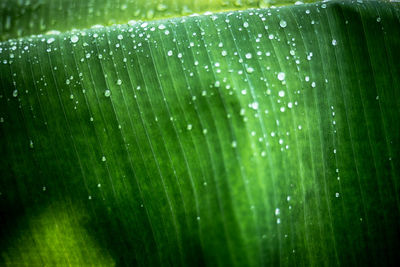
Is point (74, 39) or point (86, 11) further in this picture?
point (86, 11)

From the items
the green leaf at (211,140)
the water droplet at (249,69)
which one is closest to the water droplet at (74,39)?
the green leaf at (211,140)

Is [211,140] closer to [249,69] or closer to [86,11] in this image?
[249,69]

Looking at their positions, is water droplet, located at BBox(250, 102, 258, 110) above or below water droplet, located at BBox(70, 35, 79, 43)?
below

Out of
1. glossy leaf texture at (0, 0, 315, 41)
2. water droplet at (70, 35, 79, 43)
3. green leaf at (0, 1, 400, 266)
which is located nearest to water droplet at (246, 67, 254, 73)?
green leaf at (0, 1, 400, 266)

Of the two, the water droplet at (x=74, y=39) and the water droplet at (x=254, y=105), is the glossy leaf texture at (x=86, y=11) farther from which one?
the water droplet at (x=254, y=105)

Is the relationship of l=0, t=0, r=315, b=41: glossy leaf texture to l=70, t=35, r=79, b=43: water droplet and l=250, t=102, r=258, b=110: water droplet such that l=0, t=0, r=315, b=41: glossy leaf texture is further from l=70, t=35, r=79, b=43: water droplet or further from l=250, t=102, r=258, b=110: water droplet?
l=250, t=102, r=258, b=110: water droplet

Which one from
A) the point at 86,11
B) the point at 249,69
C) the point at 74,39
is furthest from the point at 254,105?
the point at 86,11

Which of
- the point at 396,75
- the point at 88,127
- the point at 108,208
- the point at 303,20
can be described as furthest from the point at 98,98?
the point at 396,75

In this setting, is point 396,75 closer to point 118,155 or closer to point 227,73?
point 227,73
